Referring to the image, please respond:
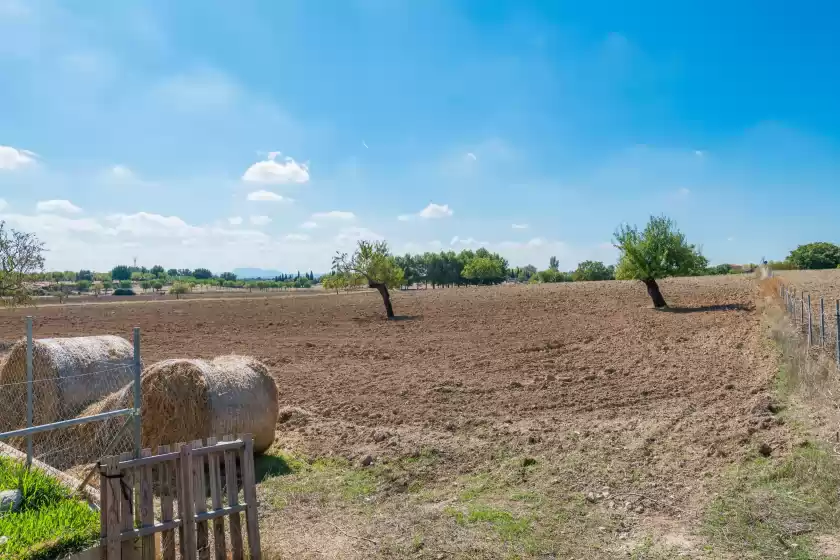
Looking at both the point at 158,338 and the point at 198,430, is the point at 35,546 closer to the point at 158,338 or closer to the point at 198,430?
the point at 198,430

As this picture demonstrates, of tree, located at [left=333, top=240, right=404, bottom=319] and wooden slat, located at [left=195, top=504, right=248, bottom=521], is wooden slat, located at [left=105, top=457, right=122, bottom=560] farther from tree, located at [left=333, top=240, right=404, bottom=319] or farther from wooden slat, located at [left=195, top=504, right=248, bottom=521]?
tree, located at [left=333, top=240, right=404, bottom=319]

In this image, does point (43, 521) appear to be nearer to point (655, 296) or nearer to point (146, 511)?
point (146, 511)

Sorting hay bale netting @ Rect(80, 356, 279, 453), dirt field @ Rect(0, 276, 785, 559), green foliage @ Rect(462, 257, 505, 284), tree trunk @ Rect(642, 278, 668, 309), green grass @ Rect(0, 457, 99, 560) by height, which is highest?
green foliage @ Rect(462, 257, 505, 284)

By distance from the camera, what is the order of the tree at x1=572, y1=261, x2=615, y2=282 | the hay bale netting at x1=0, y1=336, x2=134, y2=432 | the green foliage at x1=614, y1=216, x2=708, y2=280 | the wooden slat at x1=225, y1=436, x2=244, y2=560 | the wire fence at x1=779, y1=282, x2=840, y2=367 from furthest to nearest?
the tree at x1=572, y1=261, x2=615, y2=282, the green foliage at x1=614, y1=216, x2=708, y2=280, the wire fence at x1=779, y1=282, x2=840, y2=367, the hay bale netting at x1=0, y1=336, x2=134, y2=432, the wooden slat at x1=225, y1=436, x2=244, y2=560

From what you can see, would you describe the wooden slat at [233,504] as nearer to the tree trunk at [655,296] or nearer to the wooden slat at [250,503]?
the wooden slat at [250,503]

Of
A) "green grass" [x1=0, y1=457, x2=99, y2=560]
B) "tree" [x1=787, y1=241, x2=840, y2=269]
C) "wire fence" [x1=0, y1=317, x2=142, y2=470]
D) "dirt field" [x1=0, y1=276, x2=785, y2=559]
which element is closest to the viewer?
"green grass" [x1=0, y1=457, x2=99, y2=560]

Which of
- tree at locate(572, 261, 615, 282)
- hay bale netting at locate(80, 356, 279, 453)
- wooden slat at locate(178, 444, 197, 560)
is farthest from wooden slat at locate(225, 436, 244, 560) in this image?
tree at locate(572, 261, 615, 282)

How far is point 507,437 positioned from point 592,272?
373ft

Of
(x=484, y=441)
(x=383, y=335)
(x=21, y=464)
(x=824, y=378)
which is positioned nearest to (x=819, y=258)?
(x=383, y=335)

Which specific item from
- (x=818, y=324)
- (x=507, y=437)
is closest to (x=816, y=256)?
(x=818, y=324)

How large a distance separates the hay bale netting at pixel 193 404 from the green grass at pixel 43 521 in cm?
219

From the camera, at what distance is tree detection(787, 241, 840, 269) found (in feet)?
253

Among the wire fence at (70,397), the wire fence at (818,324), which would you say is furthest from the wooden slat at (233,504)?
the wire fence at (818,324)

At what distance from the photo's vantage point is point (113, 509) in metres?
4.93
